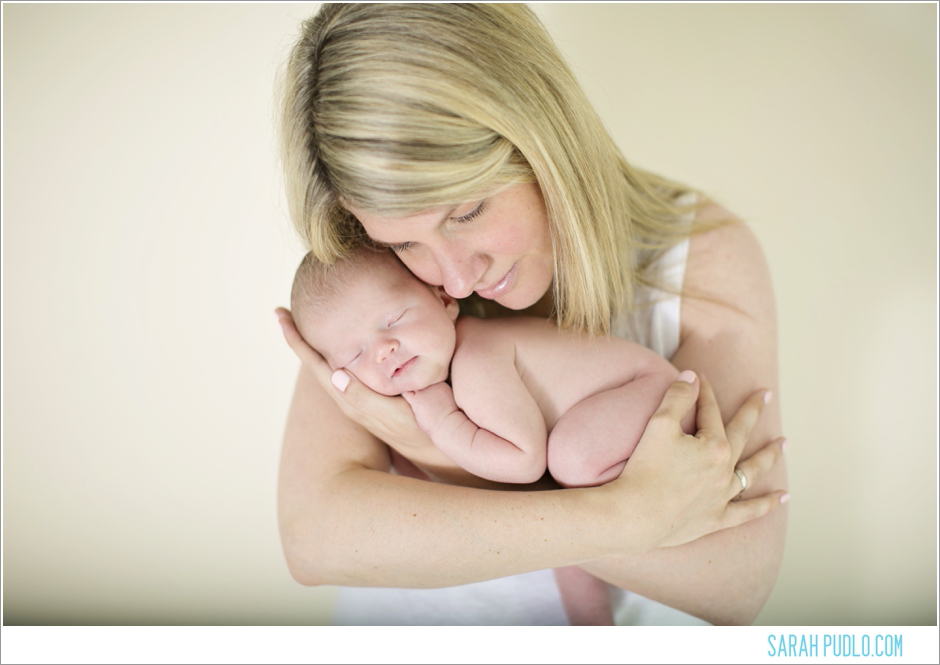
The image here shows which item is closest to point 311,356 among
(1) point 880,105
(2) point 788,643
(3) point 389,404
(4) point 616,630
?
(3) point 389,404

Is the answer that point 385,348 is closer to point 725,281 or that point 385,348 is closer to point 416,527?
point 416,527

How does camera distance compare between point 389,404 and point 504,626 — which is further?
point 504,626

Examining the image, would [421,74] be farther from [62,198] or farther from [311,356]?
[62,198]

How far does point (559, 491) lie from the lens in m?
1.09

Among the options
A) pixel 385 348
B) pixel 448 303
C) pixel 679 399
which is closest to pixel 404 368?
pixel 385 348

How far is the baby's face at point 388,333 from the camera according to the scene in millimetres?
1181

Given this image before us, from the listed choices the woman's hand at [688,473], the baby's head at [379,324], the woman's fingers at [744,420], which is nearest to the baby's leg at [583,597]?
the woman's hand at [688,473]

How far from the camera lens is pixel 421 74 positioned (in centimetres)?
97

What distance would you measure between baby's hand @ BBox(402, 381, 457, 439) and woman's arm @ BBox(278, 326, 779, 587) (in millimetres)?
108

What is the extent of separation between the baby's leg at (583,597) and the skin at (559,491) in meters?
0.20

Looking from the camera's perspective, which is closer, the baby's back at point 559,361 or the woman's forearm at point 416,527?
the woman's forearm at point 416,527

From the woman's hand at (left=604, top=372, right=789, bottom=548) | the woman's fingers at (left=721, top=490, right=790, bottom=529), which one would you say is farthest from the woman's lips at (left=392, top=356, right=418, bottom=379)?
the woman's fingers at (left=721, top=490, right=790, bottom=529)

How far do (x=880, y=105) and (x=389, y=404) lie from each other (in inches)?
70.8

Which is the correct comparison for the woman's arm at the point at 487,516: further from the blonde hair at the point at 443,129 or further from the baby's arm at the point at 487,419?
the blonde hair at the point at 443,129
